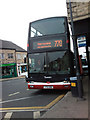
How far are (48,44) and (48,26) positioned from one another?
1.25 meters

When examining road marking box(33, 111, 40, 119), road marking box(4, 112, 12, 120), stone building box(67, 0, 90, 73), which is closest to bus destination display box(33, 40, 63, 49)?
stone building box(67, 0, 90, 73)

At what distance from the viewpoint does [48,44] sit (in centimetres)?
769

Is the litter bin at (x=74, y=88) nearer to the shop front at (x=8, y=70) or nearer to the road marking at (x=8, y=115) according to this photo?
the road marking at (x=8, y=115)

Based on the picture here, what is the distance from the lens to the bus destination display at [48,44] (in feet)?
24.6

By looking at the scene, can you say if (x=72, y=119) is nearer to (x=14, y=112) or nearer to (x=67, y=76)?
(x=14, y=112)

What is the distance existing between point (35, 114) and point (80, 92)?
2405mm

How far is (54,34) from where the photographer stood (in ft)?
25.1

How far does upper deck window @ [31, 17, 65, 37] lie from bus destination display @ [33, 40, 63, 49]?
1.82 feet

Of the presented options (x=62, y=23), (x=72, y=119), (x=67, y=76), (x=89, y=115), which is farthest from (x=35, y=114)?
(x=62, y=23)

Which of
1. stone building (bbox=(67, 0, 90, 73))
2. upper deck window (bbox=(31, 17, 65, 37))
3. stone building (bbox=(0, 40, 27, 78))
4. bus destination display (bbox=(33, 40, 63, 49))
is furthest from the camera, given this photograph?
stone building (bbox=(0, 40, 27, 78))

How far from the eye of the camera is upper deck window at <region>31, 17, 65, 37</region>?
7764mm

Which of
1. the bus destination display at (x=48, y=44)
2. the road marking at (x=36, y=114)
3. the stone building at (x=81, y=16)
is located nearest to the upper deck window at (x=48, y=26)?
the bus destination display at (x=48, y=44)

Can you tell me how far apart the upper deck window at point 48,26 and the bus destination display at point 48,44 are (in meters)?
0.55

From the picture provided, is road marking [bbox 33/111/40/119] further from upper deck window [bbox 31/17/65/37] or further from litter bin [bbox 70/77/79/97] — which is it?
upper deck window [bbox 31/17/65/37]
